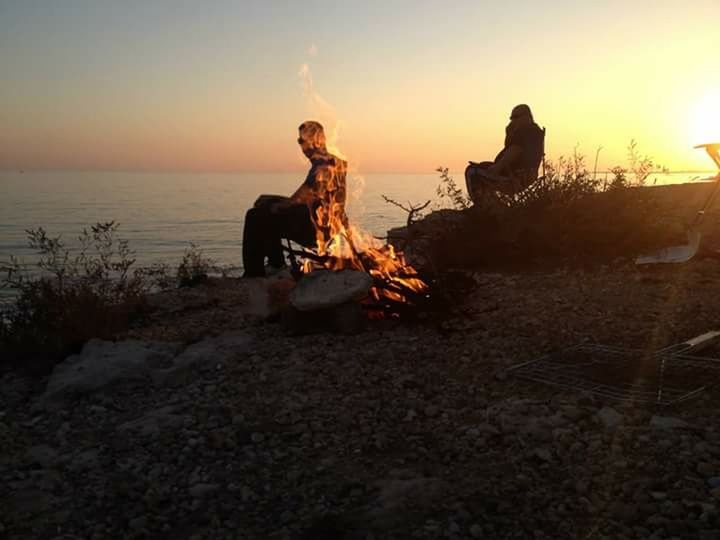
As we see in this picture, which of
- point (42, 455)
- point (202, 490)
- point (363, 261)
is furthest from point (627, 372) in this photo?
point (42, 455)

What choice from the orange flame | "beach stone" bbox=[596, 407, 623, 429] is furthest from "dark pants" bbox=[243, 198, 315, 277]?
"beach stone" bbox=[596, 407, 623, 429]

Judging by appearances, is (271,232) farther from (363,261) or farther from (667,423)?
(667,423)

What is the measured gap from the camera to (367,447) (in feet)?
11.9

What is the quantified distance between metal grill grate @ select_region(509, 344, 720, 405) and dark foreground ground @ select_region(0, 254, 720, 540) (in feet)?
0.28

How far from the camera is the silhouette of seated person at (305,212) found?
287 inches

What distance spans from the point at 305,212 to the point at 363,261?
5.44 feet

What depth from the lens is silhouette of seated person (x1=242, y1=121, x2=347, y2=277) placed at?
729 cm

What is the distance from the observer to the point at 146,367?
16.3ft

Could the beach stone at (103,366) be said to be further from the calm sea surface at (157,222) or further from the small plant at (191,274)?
the calm sea surface at (157,222)

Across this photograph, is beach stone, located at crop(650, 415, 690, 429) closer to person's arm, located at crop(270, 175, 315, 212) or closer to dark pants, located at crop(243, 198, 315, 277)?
person's arm, located at crop(270, 175, 315, 212)

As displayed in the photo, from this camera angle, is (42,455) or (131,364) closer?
(42,455)

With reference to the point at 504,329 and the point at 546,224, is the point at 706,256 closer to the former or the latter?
the point at 546,224

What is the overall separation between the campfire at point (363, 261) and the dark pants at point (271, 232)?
1.69ft

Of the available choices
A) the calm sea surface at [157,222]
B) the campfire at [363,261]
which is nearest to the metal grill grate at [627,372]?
the campfire at [363,261]
